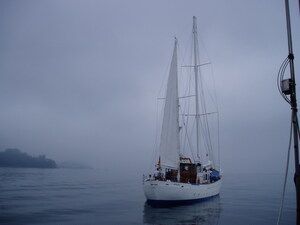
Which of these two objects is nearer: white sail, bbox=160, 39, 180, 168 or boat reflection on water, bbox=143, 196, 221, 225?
boat reflection on water, bbox=143, 196, 221, 225

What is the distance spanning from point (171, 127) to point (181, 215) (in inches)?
472

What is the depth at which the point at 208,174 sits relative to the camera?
3650 centimetres

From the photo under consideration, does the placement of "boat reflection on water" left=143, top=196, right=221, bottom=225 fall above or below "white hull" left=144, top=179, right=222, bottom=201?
below

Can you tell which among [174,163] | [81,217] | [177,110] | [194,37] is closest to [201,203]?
[174,163]

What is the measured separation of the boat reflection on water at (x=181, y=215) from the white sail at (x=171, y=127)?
18.7 feet

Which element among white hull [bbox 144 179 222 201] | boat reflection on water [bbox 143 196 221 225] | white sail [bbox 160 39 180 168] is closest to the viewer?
boat reflection on water [bbox 143 196 221 225]

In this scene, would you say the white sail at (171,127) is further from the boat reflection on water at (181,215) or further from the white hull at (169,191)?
the boat reflection on water at (181,215)

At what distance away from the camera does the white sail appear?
3167 centimetres

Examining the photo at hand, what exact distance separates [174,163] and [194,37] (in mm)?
22155

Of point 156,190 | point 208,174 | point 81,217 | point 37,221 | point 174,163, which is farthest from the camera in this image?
point 208,174

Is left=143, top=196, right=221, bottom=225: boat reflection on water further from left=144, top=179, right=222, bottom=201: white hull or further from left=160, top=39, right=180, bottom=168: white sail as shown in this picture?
left=160, top=39, right=180, bottom=168: white sail

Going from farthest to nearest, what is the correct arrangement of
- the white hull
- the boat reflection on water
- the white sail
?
the white sail, the white hull, the boat reflection on water

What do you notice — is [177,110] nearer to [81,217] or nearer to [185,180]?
[185,180]

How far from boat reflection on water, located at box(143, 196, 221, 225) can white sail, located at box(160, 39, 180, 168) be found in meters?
5.69
